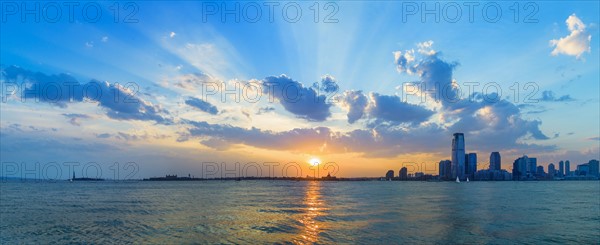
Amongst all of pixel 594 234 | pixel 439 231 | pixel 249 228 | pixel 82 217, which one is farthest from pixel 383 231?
pixel 82 217

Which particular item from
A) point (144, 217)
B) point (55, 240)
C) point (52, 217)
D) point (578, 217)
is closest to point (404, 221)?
point (578, 217)

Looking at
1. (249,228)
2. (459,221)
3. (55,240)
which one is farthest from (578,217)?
(55,240)

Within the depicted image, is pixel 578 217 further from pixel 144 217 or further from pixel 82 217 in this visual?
pixel 82 217

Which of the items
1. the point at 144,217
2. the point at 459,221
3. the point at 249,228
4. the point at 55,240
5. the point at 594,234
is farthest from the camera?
the point at 144,217

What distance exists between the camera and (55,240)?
46.9m

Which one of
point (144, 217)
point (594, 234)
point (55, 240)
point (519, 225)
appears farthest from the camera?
point (144, 217)

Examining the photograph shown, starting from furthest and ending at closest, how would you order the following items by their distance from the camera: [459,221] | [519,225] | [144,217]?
[144,217]
[459,221]
[519,225]

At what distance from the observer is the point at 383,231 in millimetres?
52344

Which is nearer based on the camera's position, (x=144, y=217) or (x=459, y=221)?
(x=459, y=221)

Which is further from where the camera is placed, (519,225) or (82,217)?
(82,217)

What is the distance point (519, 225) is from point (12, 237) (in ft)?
233

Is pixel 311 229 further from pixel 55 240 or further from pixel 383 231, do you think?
pixel 55 240

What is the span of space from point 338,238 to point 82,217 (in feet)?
163

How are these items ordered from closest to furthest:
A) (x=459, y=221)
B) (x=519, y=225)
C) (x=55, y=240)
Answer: (x=55, y=240)
(x=519, y=225)
(x=459, y=221)
